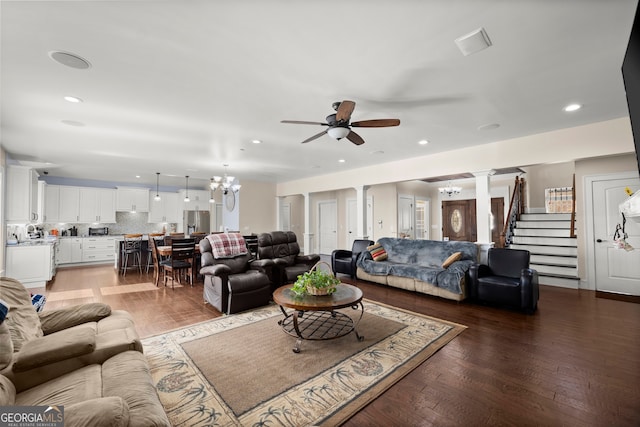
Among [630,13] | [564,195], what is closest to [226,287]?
[630,13]

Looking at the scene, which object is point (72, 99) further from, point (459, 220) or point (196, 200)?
point (459, 220)

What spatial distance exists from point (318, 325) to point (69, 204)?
8856 mm

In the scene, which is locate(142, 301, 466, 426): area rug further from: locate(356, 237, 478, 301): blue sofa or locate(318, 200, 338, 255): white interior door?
locate(318, 200, 338, 255): white interior door

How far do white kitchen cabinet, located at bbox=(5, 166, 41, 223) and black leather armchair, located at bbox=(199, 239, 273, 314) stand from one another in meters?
3.84

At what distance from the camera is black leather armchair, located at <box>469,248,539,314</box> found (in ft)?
12.3

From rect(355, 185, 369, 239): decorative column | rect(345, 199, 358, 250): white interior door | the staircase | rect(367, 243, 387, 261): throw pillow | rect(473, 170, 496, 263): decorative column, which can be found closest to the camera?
rect(473, 170, 496, 263): decorative column

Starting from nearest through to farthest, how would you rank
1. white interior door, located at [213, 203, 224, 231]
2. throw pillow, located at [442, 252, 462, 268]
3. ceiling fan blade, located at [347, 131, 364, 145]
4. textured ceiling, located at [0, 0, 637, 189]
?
textured ceiling, located at [0, 0, 637, 189], ceiling fan blade, located at [347, 131, 364, 145], throw pillow, located at [442, 252, 462, 268], white interior door, located at [213, 203, 224, 231]

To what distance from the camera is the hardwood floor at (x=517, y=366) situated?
1.88 meters

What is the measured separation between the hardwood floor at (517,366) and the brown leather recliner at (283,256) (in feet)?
4.11

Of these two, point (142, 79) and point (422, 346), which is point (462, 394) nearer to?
point (422, 346)

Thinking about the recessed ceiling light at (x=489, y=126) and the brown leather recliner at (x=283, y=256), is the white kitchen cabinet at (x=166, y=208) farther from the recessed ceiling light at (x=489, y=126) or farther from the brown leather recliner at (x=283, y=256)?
the recessed ceiling light at (x=489, y=126)

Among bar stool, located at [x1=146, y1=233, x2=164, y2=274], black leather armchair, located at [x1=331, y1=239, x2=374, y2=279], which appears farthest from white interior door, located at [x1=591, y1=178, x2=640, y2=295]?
bar stool, located at [x1=146, y1=233, x2=164, y2=274]

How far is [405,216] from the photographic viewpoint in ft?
28.5

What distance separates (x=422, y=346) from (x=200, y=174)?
725 cm
